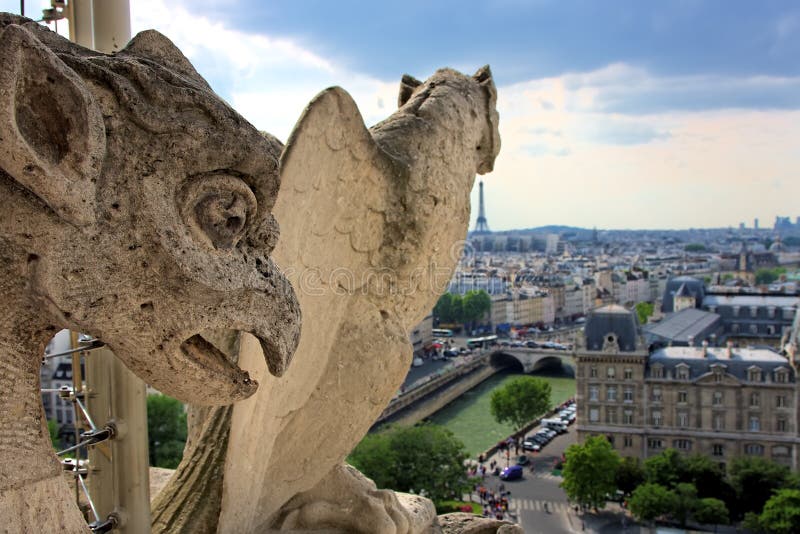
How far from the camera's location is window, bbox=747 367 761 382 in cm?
2113

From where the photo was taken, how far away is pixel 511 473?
19578 mm

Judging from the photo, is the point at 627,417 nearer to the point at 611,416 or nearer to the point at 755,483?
the point at 611,416

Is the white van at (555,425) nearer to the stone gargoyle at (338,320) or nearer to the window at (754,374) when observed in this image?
the window at (754,374)

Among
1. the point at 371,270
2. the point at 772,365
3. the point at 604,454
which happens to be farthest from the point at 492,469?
the point at 371,270

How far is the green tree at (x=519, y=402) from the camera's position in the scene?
75.3ft

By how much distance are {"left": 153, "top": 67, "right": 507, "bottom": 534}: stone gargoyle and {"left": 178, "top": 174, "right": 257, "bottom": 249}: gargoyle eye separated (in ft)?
2.09

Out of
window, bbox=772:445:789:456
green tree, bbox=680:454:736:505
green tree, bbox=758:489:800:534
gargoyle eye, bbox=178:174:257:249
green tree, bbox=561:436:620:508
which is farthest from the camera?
window, bbox=772:445:789:456

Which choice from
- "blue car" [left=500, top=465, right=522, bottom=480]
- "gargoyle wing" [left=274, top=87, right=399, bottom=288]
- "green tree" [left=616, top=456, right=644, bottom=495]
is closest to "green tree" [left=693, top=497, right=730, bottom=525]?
"green tree" [left=616, top=456, right=644, bottom=495]

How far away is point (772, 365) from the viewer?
21.3m

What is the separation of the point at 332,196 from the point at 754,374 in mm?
21439

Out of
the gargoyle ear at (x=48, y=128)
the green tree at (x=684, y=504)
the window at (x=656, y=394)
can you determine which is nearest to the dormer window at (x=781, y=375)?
the window at (x=656, y=394)

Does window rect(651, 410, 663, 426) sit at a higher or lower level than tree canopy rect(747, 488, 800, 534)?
higher

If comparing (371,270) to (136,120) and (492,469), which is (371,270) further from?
(492,469)

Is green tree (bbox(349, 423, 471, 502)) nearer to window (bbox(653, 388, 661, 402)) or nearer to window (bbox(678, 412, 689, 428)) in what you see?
window (bbox(653, 388, 661, 402))
